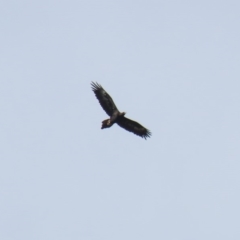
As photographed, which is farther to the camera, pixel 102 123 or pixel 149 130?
pixel 149 130

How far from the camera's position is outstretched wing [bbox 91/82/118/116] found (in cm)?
2905

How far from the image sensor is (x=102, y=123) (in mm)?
28359

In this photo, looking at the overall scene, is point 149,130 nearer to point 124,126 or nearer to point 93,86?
point 124,126

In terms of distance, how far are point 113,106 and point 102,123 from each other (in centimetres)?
127

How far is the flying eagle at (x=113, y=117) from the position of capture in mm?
28797

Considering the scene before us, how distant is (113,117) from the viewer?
2880cm

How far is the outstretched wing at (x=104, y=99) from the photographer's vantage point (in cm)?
2905

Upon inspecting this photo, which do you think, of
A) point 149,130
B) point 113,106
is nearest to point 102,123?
point 113,106

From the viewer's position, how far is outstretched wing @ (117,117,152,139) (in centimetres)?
2941

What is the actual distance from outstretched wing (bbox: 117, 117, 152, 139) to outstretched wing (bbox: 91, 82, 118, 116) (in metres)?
0.70

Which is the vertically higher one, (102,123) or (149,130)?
(149,130)

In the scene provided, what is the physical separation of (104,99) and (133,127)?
228 cm

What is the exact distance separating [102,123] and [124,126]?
1.84m

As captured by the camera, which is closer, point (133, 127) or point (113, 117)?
point (113, 117)
